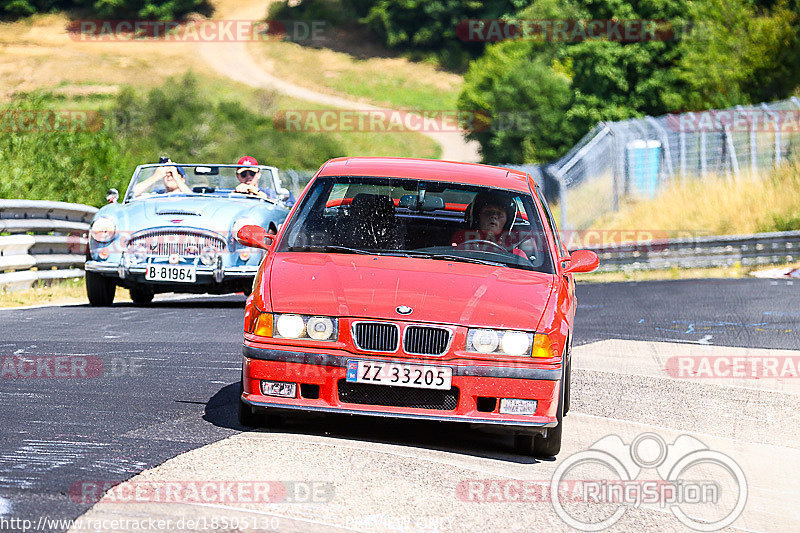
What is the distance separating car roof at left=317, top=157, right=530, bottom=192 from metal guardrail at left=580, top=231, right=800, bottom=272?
1316 cm

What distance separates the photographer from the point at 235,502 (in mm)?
5141

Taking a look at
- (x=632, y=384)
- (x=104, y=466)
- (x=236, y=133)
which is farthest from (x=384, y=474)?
(x=236, y=133)

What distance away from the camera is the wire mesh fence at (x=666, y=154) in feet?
89.5

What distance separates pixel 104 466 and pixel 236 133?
226 ft

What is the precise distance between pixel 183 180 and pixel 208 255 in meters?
1.93

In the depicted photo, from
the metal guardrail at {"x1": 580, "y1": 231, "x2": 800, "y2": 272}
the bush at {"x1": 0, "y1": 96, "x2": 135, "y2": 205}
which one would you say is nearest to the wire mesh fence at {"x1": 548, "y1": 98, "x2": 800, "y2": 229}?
the metal guardrail at {"x1": 580, "y1": 231, "x2": 800, "y2": 272}

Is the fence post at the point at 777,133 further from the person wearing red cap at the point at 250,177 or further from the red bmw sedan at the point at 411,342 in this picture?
the red bmw sedan at the point at 411,342

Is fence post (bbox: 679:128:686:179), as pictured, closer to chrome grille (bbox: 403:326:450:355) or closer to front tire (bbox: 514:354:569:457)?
front tire (bbox: 514:354:569:457)

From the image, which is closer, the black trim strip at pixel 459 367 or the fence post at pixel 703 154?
the black trim strip at pixel 459 367

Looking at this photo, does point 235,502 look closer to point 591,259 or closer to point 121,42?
point 591,259

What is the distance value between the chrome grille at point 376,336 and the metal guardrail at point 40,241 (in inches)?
363

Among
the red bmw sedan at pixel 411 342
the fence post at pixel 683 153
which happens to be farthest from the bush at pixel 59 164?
the red bmw sedan at pixel 411 342

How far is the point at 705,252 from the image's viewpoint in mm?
21703

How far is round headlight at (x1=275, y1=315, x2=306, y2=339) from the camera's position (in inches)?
255
